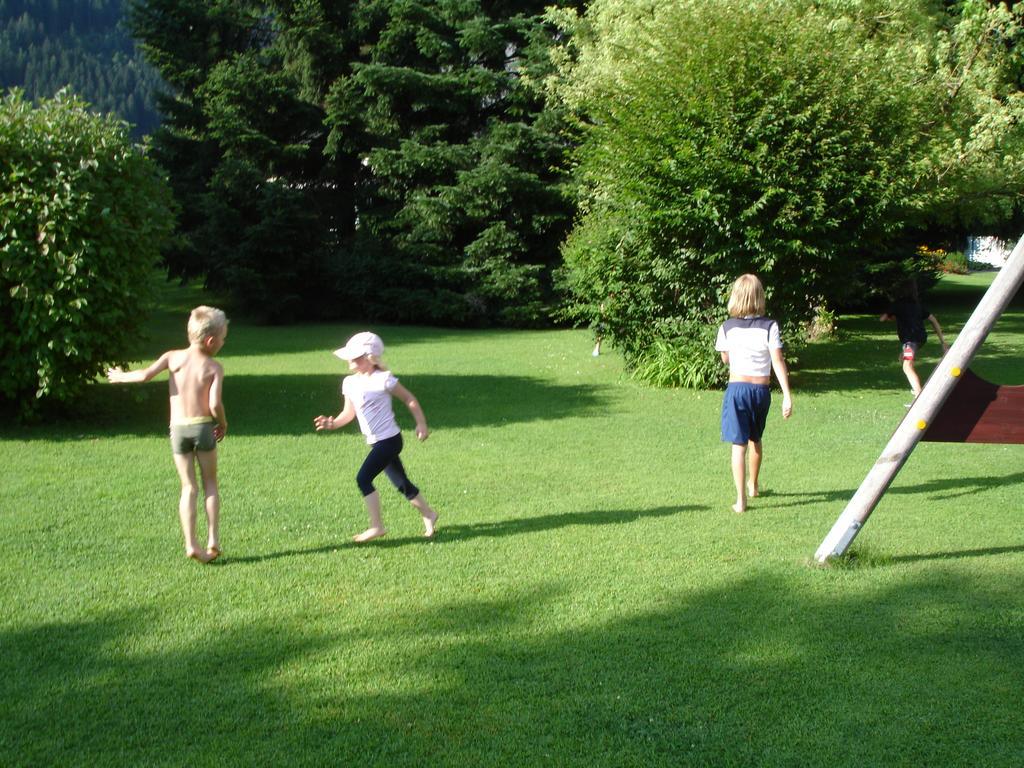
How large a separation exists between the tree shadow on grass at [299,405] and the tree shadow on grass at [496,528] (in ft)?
14.4

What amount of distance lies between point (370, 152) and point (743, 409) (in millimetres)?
26522

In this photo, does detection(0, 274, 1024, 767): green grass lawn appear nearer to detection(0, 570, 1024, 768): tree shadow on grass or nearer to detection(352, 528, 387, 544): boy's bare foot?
detection(0, 570, 1024, 768): tree shadow on grass

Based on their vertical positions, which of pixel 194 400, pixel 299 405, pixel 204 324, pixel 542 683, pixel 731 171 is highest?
pixel 731 171

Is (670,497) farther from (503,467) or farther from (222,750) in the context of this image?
(222,750)

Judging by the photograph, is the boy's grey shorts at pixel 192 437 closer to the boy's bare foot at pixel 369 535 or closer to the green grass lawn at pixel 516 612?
the green grass lawn at pixel 516 612

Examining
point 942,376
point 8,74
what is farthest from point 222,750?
point 8,74

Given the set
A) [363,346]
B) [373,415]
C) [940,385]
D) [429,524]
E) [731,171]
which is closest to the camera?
[940,385]

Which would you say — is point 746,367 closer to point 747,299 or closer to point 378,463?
point 747,299

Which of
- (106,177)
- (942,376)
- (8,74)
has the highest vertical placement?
(8,74)

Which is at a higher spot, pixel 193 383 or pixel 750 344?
pixel 750 344

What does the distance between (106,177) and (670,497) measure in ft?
24.3

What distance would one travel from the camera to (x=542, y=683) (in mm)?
4492

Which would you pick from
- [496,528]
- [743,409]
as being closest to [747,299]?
[743,409]

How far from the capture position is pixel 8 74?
83.9 meters
